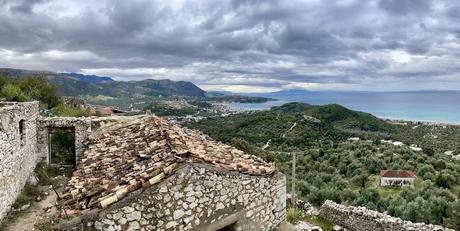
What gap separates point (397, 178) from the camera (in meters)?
30.1

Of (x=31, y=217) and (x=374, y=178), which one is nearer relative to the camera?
(x=31, y=217)

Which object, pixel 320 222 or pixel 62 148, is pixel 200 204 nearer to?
pixel 320 222

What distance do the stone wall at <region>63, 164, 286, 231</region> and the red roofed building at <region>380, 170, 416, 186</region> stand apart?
25597 mm

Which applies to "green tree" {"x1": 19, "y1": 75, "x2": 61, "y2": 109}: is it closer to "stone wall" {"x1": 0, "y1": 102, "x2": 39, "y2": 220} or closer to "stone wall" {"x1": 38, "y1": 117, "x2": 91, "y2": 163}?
"stone wall" {"x1": 38, "y1": 117, "x2": 91, "y2": 163}

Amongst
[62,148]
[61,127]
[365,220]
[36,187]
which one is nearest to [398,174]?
[365,220]

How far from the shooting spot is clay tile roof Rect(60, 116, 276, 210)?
566 centimetres

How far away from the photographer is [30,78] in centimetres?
3372

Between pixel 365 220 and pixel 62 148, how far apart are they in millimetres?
14987

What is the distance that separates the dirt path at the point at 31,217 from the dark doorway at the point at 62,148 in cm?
277

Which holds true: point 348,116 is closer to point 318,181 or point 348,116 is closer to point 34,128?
point 318,181

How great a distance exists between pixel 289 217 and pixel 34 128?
36.7 feet

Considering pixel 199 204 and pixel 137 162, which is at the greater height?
pixel 137 162

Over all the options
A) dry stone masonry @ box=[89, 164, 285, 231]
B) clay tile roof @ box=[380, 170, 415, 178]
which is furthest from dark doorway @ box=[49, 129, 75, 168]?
clay tile roof @ box=[380, 170, 415, 178]

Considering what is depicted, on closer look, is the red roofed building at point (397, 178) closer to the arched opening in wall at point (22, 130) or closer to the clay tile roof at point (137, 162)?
the clay tile roof at point (137, 162)
